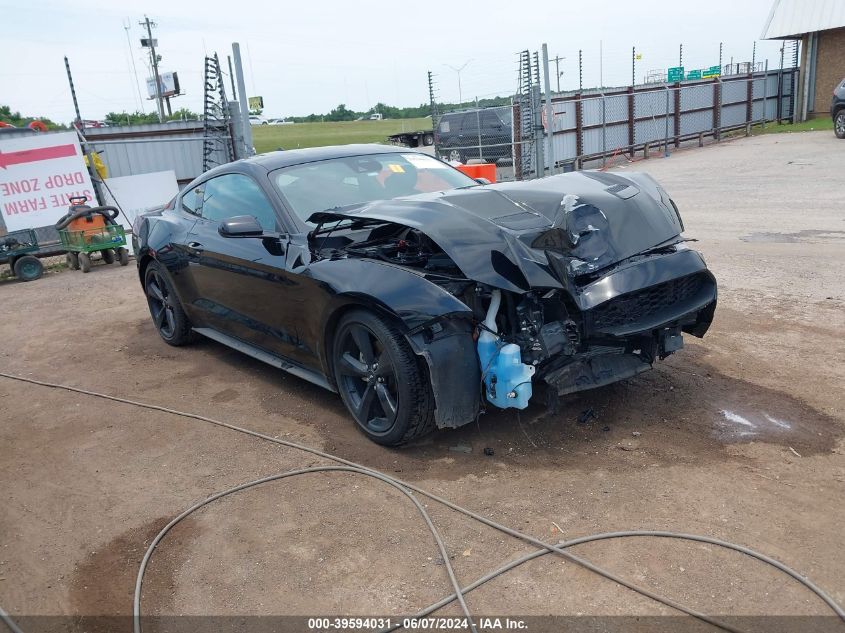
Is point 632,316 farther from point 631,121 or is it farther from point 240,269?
point 631,121

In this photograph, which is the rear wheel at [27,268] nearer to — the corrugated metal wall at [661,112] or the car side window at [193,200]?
the car side window at [193,200]

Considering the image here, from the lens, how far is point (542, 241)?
142 inches

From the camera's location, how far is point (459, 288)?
11.8 ft

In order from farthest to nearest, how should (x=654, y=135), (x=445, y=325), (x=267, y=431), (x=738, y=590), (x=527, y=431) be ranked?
(x=654, y=135)
(x=267, y=431)
(x=527, y=431)
(x=445, y=325)
(x=738, y=590)

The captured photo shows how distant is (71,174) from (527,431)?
1046cm

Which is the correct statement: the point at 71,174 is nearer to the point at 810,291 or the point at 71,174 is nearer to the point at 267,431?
the point at 267,431

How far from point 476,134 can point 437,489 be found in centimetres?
1698

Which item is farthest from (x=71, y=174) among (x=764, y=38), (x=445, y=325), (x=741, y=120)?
(x=764, y=38)

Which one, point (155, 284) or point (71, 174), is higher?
point (71, 174)

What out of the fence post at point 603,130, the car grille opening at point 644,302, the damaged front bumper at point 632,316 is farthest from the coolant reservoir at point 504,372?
the fence post at point 603,130

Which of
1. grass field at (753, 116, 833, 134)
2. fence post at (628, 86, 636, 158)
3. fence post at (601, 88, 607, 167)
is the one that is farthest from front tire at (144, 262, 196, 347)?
grass field at (753, 116, 833, 134)

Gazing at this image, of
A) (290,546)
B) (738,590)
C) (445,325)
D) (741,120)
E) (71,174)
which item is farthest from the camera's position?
(741,120)

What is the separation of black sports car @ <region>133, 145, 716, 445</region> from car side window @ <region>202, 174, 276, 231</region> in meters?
0.02

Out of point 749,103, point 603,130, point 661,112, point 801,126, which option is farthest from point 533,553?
point 749,103
